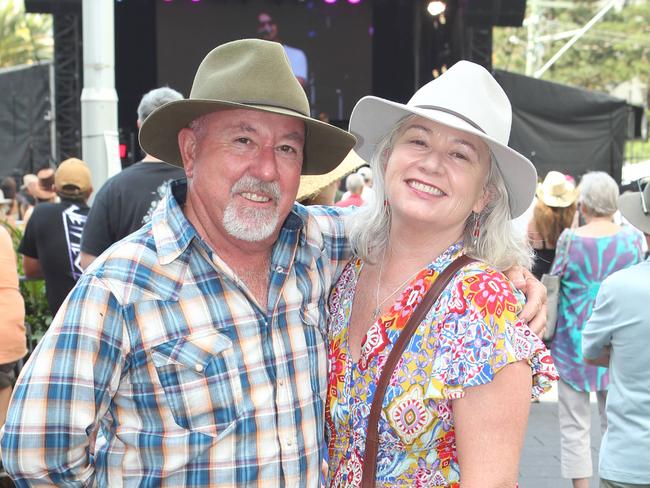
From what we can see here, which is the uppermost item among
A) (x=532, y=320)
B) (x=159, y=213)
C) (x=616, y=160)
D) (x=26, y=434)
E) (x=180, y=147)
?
(x=180, y=147)

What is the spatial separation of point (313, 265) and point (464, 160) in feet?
1.73

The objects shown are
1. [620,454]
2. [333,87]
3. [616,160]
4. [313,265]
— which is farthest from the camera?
[333,87]

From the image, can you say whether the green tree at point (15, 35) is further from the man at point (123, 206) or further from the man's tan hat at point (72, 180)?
the man at point (123, 206)

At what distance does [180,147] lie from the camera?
2.45 m

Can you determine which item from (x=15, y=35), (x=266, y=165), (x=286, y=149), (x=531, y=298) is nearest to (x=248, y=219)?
(x=266, y=165)

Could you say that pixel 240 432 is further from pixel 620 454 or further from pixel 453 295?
pixel 620 454

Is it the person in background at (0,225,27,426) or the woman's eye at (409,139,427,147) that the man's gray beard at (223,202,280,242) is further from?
the person in background at (0,225,27,426)

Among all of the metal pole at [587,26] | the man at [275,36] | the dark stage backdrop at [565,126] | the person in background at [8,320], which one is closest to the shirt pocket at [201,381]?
the person in background at [8,320]

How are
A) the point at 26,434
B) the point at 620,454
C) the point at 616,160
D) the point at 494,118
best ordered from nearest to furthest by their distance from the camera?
the point at 26,434 < the point at 494,118 < the point at 620,454 < the point at 616,160

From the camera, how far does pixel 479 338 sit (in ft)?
6.98

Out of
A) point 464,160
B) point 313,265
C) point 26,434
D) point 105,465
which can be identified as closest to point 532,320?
point 464,160

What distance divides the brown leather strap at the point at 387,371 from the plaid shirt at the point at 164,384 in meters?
0.15

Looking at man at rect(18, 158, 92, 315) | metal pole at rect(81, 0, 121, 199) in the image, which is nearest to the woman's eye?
man at rect(18, 158, 92, 315)

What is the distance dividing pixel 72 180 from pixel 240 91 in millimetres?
3669
